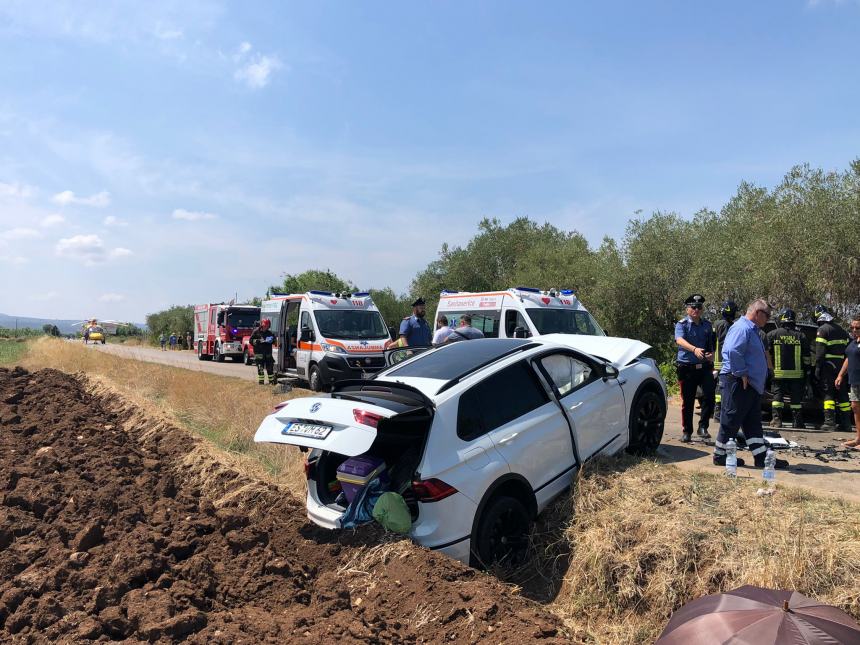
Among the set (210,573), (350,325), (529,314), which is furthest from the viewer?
(350,325)

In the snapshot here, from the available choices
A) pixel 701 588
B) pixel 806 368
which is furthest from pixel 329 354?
pixel 701 588

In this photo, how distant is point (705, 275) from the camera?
58.3 ft

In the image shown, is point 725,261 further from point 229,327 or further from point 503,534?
point 229,327

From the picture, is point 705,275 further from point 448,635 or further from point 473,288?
point 473,288

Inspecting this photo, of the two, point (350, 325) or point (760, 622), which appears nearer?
point (760, 622)

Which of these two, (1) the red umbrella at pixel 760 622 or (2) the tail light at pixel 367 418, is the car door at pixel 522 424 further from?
(1) the red umbrella at pixel 760 622

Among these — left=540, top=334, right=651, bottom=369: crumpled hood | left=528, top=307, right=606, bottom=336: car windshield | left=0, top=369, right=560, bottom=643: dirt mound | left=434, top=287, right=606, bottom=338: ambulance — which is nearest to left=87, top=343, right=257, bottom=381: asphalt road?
left=434, top=287, right=606, bottom=338: ambulance

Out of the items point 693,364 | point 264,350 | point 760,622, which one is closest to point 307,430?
point 760,622

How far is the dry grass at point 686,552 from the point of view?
375 centimetres

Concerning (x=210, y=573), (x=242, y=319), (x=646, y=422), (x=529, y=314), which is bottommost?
(x=210, y=573)

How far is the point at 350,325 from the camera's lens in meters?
15.2

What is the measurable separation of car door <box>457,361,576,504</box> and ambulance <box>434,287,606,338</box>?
5933 mm

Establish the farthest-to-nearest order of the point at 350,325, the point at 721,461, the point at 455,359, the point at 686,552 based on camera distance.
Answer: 1. the point at 350,325
2. the point at 721,461
3. the point at 455,359
4. the point at 686,552

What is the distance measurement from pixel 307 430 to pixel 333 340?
9894 millimetres
